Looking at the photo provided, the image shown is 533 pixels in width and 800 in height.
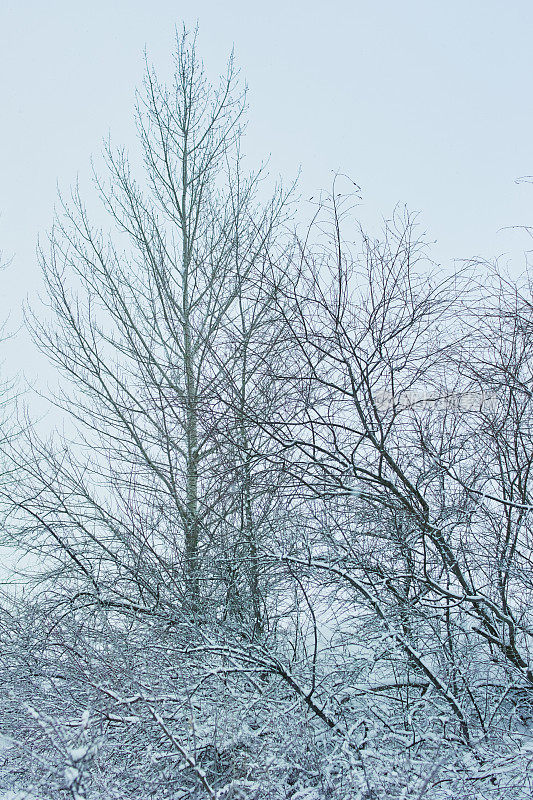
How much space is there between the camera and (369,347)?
4.80 m

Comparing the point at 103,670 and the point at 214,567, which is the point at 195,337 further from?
the point at 103,670

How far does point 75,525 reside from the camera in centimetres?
652

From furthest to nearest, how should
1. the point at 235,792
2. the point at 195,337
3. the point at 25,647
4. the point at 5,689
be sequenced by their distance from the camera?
the point at 195,337 → the point at 25,647 → the point at 5,689 → the point at 235,792

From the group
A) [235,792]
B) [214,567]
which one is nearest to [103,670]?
[214,567]

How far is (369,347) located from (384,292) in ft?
1.40

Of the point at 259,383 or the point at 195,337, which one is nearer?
the point at 259,383

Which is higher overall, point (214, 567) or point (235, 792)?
point (214, 567)

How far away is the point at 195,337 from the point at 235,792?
4.98 meters

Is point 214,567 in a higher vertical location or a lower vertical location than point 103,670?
higher

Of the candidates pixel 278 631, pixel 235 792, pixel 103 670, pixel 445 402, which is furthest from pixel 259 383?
pixel 235 792

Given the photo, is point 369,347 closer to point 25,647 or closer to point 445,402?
point 445,402

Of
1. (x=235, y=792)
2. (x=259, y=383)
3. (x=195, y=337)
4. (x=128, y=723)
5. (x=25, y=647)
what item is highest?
(x=195, y=337)

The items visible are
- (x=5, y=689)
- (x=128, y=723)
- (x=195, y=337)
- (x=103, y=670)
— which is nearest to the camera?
(x=128, y=723)

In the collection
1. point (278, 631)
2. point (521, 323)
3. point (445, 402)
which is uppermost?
point (521, 323)
